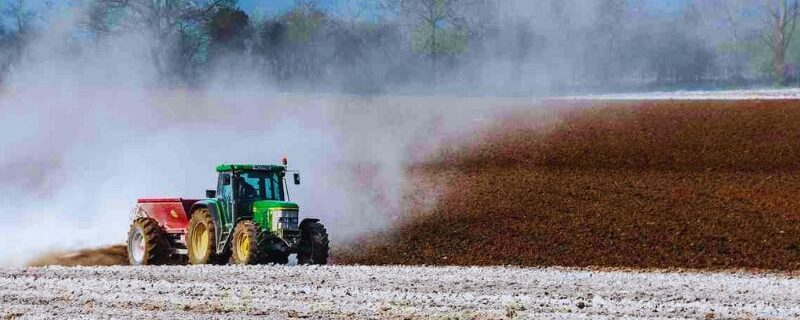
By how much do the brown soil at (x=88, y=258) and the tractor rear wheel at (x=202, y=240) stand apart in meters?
3.15

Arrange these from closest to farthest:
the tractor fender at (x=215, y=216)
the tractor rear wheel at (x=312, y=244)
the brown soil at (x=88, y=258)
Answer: the tractor rear wheel at (x=312, y=244), the tractor fender at (x=215, y=216), the brown soil at (x=88, y=258)

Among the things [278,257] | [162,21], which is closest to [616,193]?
[278,257]

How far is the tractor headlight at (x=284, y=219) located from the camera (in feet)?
86.1

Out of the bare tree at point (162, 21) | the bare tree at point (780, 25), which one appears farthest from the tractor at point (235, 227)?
the bare tree at point (162, 21)

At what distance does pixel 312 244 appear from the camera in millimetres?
26625

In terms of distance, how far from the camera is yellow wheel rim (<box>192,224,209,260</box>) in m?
27.5

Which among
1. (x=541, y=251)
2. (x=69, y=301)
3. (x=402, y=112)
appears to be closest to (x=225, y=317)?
(x=69, y=301)

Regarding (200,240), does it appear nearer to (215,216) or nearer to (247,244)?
(215,216)

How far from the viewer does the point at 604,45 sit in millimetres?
29156

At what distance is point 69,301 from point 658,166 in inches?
949

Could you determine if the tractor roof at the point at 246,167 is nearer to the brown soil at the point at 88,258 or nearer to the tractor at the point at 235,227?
the tractor at the point at 235,227

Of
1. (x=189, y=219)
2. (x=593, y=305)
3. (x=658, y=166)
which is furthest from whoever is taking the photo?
(x=658, y=166)

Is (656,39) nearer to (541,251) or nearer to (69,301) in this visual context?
(541,251)

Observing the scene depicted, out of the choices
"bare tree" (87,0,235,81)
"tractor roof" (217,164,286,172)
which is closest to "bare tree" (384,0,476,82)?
"tractor roof" (217,164,286,172)
